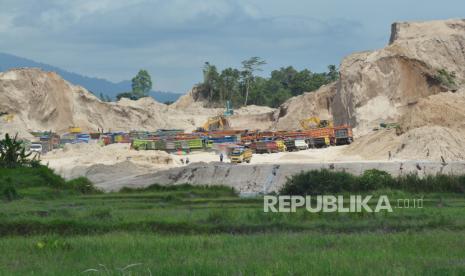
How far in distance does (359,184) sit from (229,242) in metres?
13.3

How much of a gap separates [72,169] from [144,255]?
37.4 meters

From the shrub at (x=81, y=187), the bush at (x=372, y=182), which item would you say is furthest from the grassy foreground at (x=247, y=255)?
the shrub at (x=81, y=187)

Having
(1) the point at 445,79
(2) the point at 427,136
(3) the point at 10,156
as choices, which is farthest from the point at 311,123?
(3) the point at 10,156

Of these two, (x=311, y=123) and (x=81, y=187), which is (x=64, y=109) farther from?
(x=81, y=187)

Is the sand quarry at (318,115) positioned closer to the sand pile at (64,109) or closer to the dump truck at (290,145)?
the sand pile at (64,109)

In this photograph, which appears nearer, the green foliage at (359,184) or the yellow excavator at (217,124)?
the green foliage at (359,184)

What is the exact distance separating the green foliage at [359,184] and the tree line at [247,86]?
109 m

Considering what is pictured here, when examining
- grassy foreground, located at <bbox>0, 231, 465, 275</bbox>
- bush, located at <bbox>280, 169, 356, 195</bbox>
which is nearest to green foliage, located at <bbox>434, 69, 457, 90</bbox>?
bush, located at <bbox>280, 169, 356, 195</bbox>

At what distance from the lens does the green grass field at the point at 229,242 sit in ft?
33.4

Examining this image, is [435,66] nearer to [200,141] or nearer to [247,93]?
[200,141]

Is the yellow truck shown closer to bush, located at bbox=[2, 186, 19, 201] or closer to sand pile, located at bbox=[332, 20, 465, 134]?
sand pile, located at bbox=[332, 20, 465, 134]

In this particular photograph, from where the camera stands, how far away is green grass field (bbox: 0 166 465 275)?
10195 mm

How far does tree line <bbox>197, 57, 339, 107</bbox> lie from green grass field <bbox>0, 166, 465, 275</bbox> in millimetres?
116901

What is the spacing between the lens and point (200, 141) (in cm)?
6719
